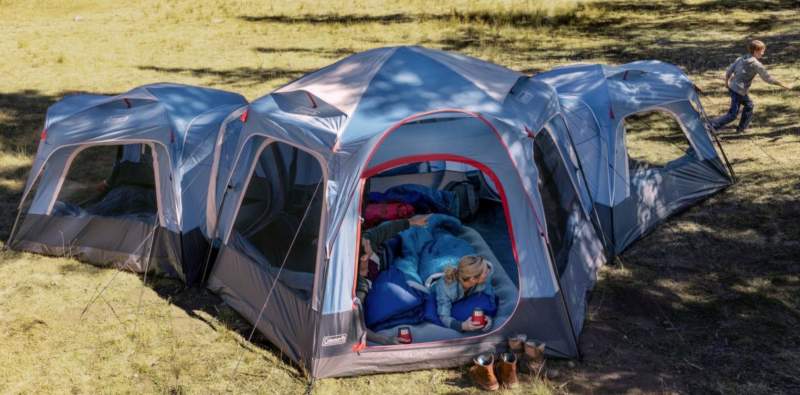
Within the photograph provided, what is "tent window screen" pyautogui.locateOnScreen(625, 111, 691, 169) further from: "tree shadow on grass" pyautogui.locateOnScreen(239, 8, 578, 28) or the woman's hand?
"tree shadow on grass" pyautogui.locateOnScreen(239, 8, 578, 28)

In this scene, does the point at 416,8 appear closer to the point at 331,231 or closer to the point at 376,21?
the point at 376,21

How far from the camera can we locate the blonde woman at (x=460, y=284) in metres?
6.04

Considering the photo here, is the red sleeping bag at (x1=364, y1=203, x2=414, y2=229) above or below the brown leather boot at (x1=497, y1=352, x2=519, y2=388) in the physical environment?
above

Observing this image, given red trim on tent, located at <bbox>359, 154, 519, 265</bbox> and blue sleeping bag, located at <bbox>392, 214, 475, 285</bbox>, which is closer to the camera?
red trim on tent, located at <bbox>359, 154, 519, 265</bbox>

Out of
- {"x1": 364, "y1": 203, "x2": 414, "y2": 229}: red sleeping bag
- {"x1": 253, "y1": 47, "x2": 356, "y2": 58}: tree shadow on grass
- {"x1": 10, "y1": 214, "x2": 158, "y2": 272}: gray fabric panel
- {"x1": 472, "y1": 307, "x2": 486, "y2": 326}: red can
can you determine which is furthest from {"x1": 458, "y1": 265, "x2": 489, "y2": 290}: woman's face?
{"x1": 253, "y1": 47, "x2": 356, "y2": 58}: tree shadow on grass

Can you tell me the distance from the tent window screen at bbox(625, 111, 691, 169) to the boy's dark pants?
89.6 inches

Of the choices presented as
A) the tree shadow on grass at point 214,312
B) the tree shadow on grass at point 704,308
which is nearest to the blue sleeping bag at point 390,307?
the tree shadow on grass at point 214,312

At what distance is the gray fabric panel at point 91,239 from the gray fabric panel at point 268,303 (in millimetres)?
843

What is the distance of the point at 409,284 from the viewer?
6262 millimetres

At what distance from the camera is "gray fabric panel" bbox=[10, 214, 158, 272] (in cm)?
724

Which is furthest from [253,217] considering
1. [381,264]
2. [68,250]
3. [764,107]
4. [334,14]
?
[334,14]

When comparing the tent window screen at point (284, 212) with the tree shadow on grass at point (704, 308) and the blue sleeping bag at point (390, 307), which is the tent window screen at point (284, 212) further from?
the tree shadow on grass at point (704, 308)

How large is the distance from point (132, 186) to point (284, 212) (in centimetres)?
200

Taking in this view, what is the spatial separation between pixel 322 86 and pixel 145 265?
7.95 feet
